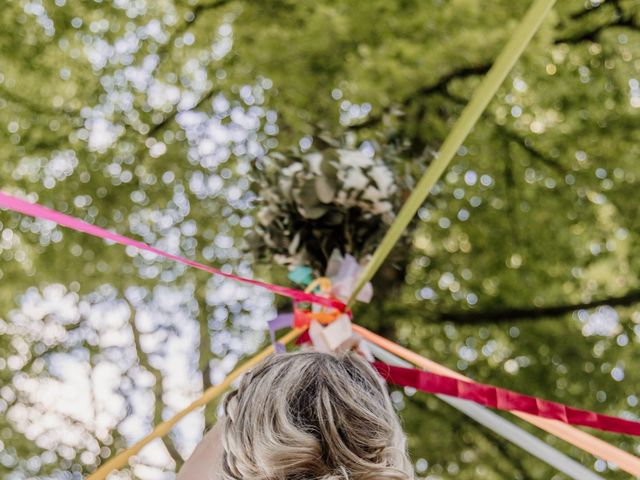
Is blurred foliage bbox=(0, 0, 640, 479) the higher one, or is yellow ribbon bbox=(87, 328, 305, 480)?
yellow ribbon bbox=(87, 328, 305, 480)

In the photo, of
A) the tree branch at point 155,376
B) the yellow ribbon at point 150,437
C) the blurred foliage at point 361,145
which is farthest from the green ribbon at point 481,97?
the tree branch at point 155,376

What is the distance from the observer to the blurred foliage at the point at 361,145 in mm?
5730

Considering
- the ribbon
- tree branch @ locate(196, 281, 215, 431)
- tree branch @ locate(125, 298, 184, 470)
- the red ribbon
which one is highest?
the red ribbon

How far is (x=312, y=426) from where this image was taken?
1.30m

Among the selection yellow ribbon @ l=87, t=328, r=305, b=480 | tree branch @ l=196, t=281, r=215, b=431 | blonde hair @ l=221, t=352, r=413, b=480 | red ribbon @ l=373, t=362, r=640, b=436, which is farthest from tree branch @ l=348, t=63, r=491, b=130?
blonde hair @ l=221, t=352, r=413, b=480

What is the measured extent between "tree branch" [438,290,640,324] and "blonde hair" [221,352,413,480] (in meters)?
4.74

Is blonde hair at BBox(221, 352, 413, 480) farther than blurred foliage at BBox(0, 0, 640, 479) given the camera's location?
No

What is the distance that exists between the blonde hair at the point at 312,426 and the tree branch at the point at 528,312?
15.6ft

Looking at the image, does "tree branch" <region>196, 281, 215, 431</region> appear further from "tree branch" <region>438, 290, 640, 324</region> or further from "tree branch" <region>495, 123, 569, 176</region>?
"tree branch" <region>495, 123, 569, 176</region>

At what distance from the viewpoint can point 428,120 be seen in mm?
5621

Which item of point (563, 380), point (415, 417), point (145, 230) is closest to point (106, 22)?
point (145, 230)

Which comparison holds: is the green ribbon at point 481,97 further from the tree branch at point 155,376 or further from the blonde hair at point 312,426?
the tree branch at point 155,376

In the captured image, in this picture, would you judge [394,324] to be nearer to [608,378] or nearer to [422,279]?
[422,279]

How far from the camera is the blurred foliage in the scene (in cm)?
573
